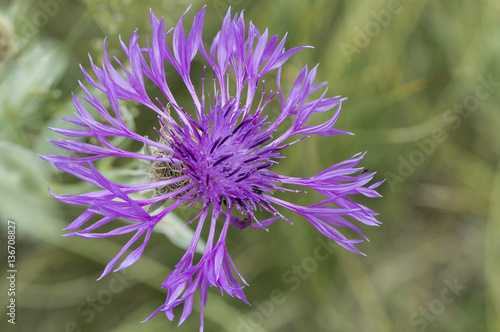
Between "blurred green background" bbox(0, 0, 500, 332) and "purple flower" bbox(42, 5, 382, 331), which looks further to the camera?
"blurred green background" bbox(0, 0, 500, 332)

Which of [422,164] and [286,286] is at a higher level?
[422,164]

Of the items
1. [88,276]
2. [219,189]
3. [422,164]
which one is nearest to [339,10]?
[422,164]

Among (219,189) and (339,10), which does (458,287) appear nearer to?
(339,10)

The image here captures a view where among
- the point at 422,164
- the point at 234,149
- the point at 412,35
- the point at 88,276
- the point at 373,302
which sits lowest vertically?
the point at 88,276

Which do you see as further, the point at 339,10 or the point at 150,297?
the point at 339,10

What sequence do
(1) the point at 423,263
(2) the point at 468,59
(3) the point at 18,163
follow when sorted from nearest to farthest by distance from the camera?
(3) the point at 18,163 → (2) the point at 468,59 → (1) the point at 423,263

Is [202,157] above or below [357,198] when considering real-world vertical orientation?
below

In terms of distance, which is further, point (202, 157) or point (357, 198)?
point (357, 198)

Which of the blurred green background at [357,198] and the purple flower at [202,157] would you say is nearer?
the purple flower at [202,157]
